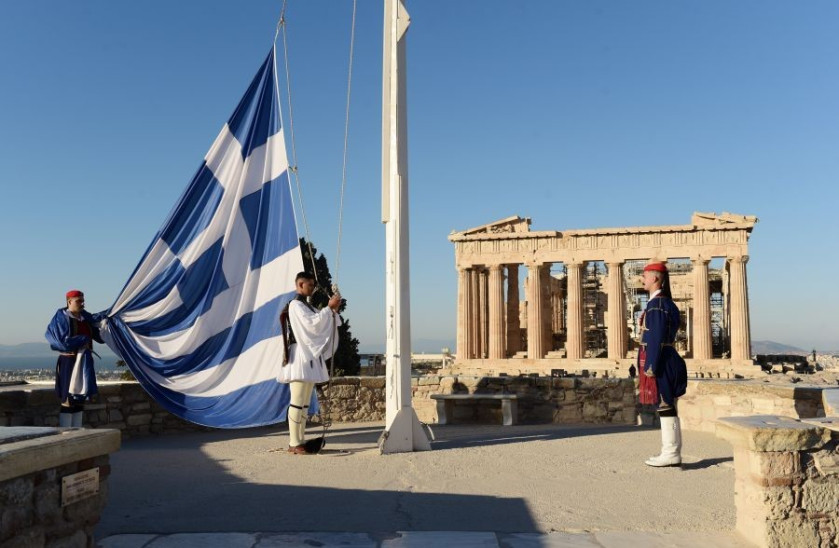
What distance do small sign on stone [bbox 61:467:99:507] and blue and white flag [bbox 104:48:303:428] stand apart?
195 inches

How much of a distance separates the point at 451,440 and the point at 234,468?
2946 millimetres

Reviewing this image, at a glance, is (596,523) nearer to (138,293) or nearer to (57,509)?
(57,509)

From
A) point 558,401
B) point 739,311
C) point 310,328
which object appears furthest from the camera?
point 739,311

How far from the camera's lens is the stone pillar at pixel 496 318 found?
41094 millimetres

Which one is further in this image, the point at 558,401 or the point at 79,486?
the point at 558,401

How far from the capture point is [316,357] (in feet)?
25.8

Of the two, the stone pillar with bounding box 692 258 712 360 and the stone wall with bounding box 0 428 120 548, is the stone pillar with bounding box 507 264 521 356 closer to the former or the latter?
the stone pillar with bounding box 692 258 712 360

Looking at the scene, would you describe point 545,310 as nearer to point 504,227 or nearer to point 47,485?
point 504,227

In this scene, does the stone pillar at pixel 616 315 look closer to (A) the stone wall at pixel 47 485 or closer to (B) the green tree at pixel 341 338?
(B) the green tree at pixel 341 338

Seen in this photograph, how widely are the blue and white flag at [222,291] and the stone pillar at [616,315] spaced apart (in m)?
31.3

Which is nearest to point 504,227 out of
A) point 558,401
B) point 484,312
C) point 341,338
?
point 484,312

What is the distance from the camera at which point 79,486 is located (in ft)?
12.0

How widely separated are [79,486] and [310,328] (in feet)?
13.8

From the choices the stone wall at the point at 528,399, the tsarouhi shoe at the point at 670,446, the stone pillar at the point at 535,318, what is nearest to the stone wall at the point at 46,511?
the tsarouhi shoe at the point at 670,446
